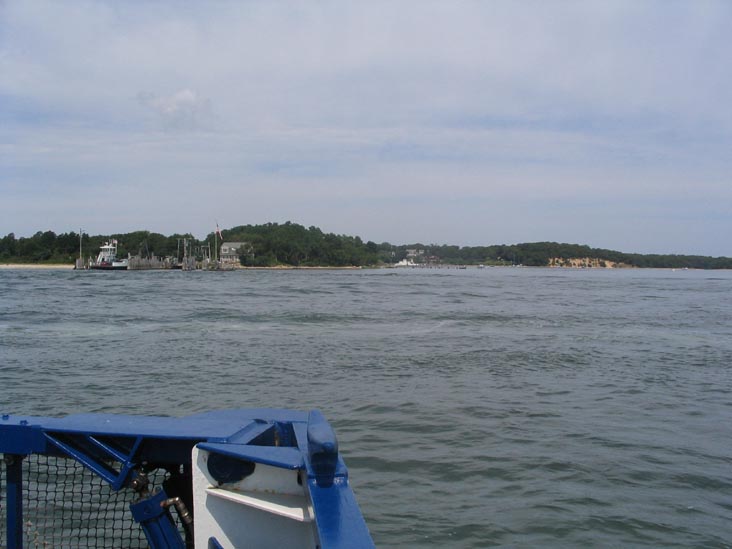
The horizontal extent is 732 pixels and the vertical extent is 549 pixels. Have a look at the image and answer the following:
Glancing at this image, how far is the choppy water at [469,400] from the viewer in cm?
641

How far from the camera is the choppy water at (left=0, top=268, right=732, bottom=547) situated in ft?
21.0

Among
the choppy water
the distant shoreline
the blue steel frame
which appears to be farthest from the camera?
the distant shoreline

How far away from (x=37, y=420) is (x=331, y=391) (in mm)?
8648

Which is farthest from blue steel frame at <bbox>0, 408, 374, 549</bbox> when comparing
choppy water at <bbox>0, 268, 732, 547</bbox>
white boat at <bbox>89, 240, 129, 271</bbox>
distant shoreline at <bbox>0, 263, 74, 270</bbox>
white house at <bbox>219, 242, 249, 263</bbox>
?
white house at <bbox>219, 242, 249, 263</bbox>

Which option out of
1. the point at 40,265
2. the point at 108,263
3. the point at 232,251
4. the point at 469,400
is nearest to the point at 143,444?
the point at 469,400

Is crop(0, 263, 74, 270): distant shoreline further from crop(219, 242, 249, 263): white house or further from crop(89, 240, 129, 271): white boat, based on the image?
crop(219, 242, 249, 263): white house

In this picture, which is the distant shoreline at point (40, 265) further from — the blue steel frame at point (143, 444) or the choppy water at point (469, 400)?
the blue steel frame at point (143, 444)

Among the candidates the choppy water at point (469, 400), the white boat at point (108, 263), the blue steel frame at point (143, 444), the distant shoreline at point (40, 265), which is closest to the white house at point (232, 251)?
the distant shoreline at point (40, 265)

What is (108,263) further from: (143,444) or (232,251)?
(143,444)

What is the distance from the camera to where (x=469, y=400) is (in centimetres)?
1145

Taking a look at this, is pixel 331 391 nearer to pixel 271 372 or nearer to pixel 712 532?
pixel 271 372

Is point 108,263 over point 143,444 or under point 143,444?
over

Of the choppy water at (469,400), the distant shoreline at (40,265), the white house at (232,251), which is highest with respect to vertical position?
the white house at (232,251)

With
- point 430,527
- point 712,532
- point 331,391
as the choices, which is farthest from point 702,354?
point 430,527
